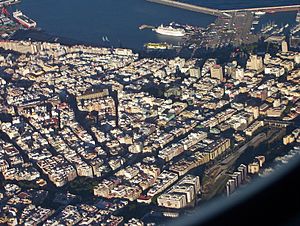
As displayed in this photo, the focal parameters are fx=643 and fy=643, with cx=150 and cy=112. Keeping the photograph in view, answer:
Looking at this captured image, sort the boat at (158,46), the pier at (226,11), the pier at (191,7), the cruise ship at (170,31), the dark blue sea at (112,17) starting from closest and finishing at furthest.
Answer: the boat at (158,46)
the cruise ship at (170,31)
the dark blue sea at (112,17)
the pier at (226,11)
the pier at (191,7)

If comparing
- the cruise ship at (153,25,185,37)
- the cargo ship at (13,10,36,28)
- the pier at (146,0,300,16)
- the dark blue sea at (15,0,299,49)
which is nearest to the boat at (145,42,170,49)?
the dark blue sea at (15,0,299,49)

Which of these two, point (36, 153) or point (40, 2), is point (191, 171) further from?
point (40, 2)

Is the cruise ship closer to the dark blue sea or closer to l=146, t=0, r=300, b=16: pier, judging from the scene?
the dark blue sea

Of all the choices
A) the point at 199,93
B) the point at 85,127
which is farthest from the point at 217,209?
the point at 199,93

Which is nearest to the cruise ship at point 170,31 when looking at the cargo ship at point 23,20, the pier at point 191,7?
the pier at point 191,7

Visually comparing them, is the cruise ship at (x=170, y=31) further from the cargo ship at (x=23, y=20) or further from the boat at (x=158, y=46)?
the cargo ship at (x=23, y=20)

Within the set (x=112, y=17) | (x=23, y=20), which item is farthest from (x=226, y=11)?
(x=23, y=20)

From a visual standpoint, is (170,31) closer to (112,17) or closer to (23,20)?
(112,17)
